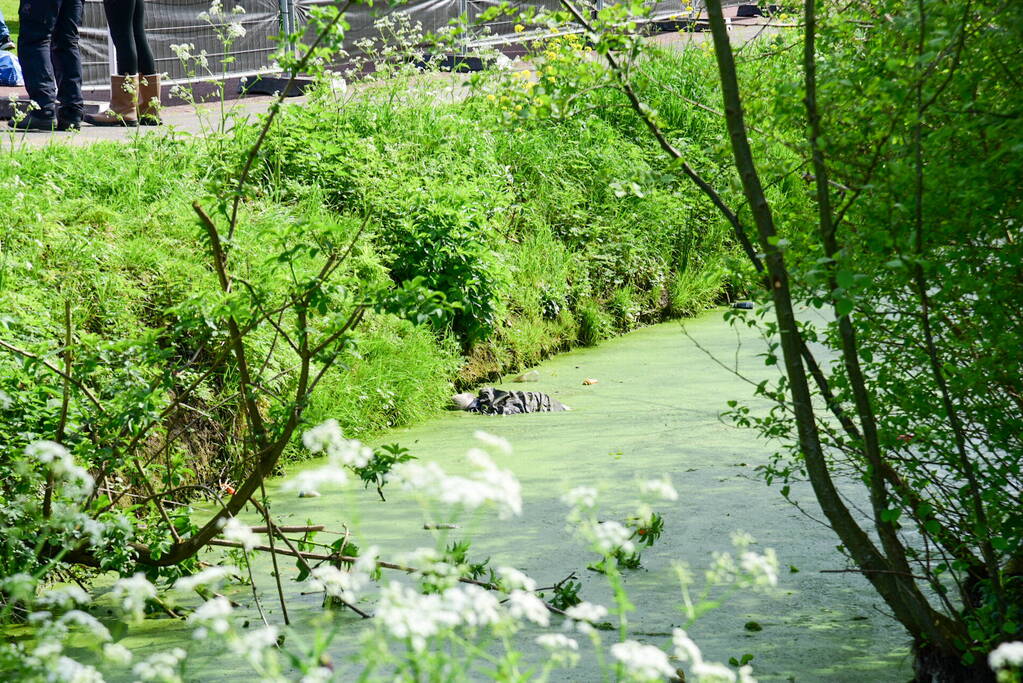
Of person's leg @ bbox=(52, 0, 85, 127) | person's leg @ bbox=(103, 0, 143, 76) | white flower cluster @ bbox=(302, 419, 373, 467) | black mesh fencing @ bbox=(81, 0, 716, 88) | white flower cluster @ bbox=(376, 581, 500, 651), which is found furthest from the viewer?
black mesh fencing @ bbox=(81, 0, 716, 88)

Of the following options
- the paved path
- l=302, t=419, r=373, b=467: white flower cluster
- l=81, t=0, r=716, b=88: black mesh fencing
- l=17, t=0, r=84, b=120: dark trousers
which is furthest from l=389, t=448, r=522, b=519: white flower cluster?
l=81, t=0, r=716, b=88: black mesh fencing

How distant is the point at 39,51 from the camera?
28.3ft

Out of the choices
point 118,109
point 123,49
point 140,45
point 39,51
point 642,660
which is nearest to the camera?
point 642,660

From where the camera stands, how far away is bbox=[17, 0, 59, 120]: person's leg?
8578mm

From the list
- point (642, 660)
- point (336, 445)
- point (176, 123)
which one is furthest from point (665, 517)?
point (176, 123)

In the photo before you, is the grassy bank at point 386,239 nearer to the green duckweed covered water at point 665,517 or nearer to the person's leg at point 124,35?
the green duckweed covered water at point 665,517

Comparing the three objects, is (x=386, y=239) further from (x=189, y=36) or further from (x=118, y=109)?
(x=189, y=36)

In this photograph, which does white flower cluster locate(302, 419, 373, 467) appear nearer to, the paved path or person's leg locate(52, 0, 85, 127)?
the paved path

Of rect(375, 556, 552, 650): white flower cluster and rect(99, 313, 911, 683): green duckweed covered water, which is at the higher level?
rect(375, 556, 552, 650): white flower cluster

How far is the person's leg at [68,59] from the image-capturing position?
873 cm

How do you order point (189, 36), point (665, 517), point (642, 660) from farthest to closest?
point (189, 36)
point (665, 517)
point (642, 660)

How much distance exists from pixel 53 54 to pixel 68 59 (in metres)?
0.23

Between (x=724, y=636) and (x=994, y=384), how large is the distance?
104cm

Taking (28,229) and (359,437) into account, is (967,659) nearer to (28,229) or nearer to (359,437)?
(359,437)
